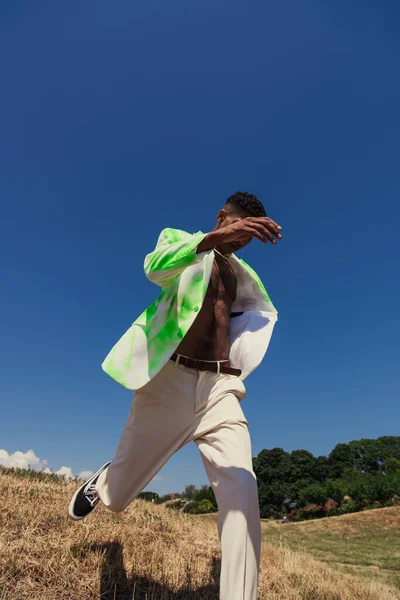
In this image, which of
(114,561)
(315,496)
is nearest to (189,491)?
(315,496)

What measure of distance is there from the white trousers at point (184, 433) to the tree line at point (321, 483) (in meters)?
12.9

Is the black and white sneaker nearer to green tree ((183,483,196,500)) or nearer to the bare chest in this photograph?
the bare chest

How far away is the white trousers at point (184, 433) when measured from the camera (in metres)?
3.18

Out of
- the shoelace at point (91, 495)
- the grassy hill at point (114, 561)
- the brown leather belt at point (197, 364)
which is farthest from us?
the shoelace at point (91, 495)

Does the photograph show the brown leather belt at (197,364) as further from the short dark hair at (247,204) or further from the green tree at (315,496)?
the green tree at (315,496)

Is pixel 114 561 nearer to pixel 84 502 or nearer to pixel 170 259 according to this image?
pixel 84 502

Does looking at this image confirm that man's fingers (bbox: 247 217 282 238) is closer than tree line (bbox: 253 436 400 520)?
Yes

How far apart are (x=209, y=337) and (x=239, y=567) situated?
177cm

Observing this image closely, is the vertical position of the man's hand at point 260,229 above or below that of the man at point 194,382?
above

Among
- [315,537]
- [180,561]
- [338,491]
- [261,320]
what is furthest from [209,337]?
[338,491]

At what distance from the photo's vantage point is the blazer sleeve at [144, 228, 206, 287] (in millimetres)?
3289

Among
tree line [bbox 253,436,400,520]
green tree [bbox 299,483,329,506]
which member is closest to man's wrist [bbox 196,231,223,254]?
tree line [bbox 253,436,400,520]

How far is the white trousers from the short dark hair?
1553mm

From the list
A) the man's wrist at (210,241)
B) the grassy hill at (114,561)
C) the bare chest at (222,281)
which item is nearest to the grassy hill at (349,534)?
the grassy hill at (114,561)
